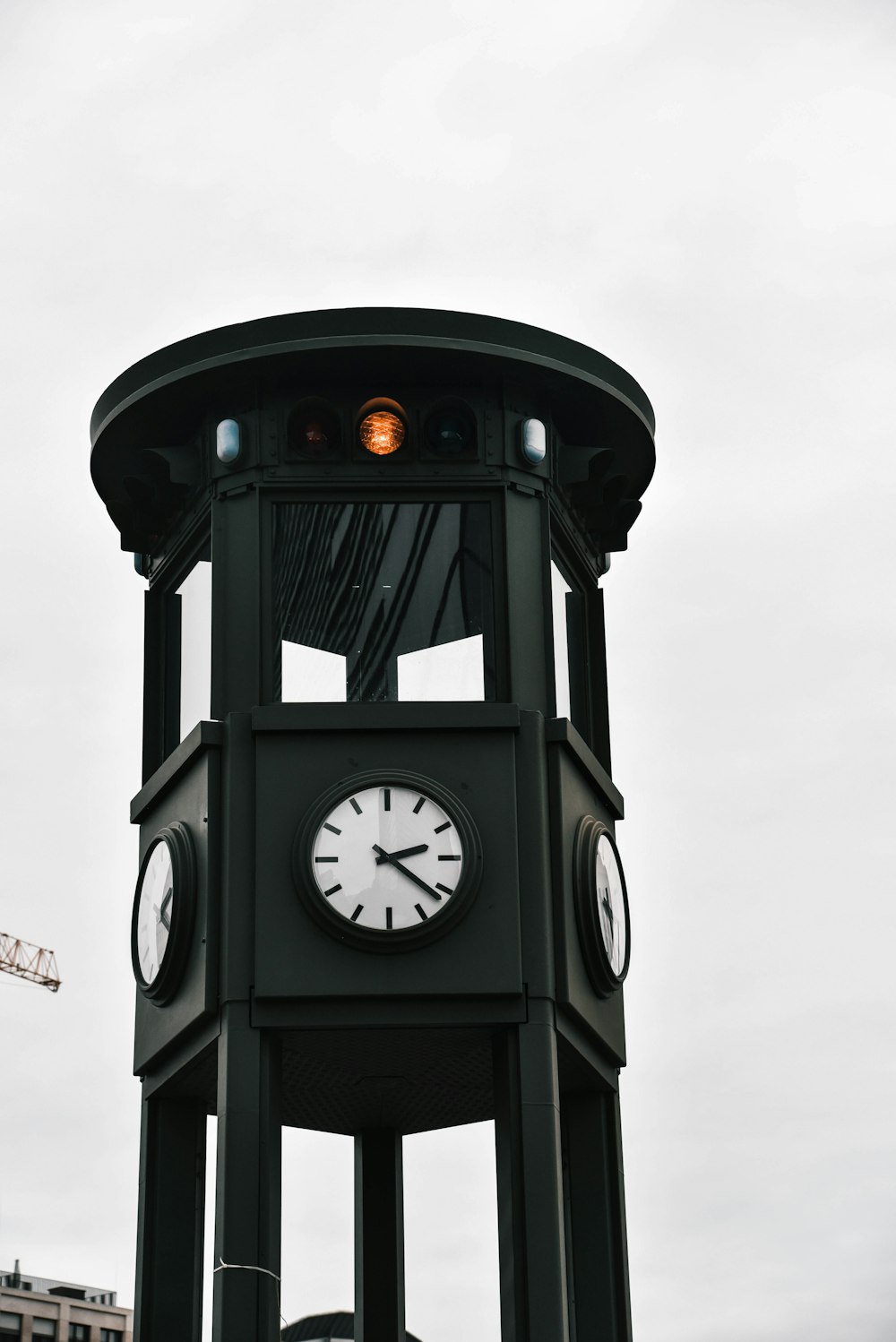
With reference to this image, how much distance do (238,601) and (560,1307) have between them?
23.6 ft

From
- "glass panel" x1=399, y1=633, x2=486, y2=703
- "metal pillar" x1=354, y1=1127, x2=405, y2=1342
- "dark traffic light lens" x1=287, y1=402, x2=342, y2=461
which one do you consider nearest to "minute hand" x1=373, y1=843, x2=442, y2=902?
"glass panel" x1=399, y1=633, x2=486, y2=703

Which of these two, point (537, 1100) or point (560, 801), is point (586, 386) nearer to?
point (560, 801)

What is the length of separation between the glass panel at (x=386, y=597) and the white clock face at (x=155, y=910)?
2252mm

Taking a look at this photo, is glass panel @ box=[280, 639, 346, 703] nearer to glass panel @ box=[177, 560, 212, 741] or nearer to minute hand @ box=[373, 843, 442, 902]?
glass panel @ box=[177, 560, 212, 741]

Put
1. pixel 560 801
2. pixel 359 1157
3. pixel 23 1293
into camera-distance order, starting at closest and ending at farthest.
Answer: pixel 560 801 < pixel 359 1157 < pixel 23 1293

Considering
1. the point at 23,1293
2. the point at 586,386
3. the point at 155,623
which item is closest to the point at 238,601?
the point at 155,623

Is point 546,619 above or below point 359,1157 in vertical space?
above

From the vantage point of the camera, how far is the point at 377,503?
21.3 meters

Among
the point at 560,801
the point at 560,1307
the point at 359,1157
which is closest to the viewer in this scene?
the point at 560,1307

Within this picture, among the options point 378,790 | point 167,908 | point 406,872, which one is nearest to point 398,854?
point 406,872

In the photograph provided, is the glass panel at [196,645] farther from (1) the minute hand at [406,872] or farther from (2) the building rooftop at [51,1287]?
(2) the building rooftop at [51,1287]

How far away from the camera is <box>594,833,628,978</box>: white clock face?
2091cm

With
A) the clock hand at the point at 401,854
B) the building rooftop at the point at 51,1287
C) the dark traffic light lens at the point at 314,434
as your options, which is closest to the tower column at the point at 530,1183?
the clock hand at the point at 401,854

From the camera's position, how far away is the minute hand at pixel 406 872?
19.7 meters
